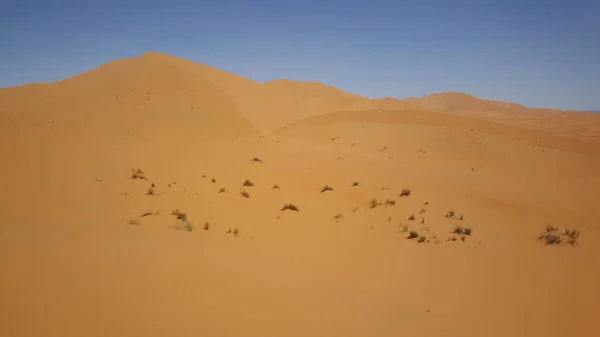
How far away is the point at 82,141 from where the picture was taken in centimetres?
1630

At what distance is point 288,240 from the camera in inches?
287

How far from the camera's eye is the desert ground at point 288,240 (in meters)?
3.76

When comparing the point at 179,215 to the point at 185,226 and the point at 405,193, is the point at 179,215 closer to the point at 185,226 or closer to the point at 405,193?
the point at 185,226

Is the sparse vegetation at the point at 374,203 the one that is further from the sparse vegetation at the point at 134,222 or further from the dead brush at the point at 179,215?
the sparse vegetation at the point at 134,222

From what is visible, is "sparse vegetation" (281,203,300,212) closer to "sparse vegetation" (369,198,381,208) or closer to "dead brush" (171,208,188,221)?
"sparse vegetation" (369,198,381,208)

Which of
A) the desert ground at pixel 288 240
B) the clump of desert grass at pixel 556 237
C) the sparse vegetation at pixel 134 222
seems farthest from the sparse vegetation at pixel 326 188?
the sparse vegetation at pixel 134 222

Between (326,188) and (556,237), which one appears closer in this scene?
(556,237)

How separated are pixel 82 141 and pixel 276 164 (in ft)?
30.1

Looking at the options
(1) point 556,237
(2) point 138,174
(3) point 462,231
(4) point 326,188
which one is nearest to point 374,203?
(4) point 326,188

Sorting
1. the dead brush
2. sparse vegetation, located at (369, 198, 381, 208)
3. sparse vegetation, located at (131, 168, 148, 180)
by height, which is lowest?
sparse vegetation, located at (369, 198, 381, 208)

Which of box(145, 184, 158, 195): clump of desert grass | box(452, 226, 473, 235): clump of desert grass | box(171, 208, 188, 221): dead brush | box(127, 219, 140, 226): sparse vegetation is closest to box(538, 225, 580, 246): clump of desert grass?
box(452, 226, 473, 235): clump of desert grass

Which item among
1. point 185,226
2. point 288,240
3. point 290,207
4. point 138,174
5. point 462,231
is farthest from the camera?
point 138,174

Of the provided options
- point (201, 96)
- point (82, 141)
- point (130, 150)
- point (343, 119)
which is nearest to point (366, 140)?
point (343, 119)

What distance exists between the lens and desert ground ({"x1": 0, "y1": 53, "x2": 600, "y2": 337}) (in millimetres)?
3756
